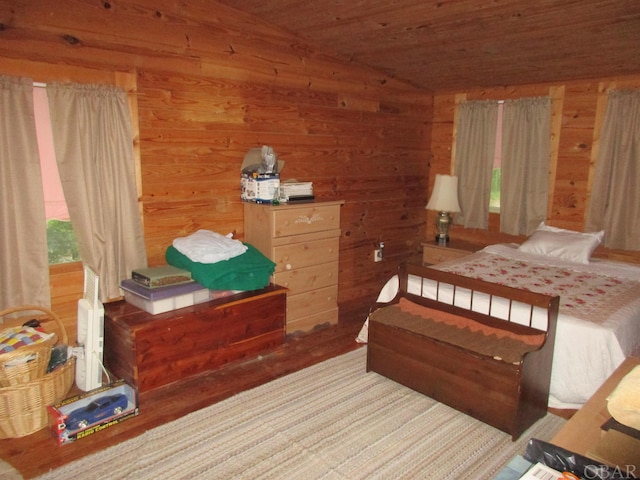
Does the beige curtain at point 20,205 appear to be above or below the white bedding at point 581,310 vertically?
above

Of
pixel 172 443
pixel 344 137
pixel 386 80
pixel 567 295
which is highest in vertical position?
pixel 386 80

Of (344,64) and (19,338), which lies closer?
(19,338)

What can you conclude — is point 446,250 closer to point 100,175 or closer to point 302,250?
point 302,250

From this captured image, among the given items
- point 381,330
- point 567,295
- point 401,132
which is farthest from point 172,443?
point 401,132

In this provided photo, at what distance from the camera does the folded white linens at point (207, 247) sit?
293cm

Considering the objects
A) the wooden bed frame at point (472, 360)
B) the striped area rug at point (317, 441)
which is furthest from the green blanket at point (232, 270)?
the wooden bed frame at point (472, 360)

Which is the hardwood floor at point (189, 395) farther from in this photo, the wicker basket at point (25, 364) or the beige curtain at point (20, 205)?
the beige curtain at point (20, 205)

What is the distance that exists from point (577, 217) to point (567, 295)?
1.55m

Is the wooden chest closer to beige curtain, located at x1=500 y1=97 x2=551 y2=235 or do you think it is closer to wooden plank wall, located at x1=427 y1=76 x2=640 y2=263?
beige curtain, located at x1=500 y1=97 x2=551 y2=235

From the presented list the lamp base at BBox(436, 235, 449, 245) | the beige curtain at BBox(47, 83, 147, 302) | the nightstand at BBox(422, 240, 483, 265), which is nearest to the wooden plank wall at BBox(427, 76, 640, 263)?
the nightstand at BBox(422, 240, 483, 265)

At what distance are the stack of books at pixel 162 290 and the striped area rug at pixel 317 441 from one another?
593 millimetres

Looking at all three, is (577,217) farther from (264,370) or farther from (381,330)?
(264,370)

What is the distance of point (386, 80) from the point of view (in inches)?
171

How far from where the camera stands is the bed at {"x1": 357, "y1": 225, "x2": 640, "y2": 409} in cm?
231
